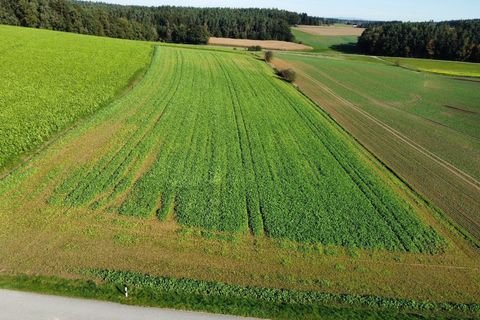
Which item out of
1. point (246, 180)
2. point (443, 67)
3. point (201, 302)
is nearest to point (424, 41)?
point (443, 67)

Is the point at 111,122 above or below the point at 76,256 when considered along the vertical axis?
above

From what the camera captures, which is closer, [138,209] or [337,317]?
[337,317]

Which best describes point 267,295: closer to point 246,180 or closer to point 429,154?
point 246,180

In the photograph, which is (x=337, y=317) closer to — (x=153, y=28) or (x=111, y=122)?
(x=111, y=122)

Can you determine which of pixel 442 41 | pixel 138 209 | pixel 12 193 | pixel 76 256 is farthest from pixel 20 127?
pixel 442 41

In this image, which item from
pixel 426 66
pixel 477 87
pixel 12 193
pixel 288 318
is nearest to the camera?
pixel 288 318

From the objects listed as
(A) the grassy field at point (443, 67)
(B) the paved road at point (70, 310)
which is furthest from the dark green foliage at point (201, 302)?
(A) the grassy field at point (443, 67)
